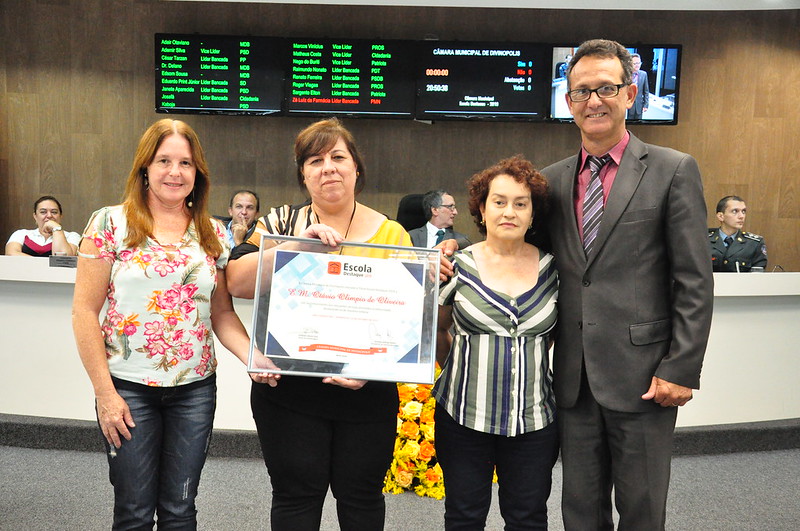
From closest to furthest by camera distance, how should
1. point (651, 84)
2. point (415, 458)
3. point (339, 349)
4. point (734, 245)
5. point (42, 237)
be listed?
point (339, 349)
point (415, 458)
point (42, 237)
point (734, 245)
point (651, 84)

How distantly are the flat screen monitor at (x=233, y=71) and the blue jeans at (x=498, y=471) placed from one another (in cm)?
406

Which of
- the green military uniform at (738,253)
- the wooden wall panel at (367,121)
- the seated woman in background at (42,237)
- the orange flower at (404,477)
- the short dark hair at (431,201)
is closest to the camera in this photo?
the orange flower at (404,477)

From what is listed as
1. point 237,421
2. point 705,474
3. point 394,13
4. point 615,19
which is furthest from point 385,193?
point 705,474

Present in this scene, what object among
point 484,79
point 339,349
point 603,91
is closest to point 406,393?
point 339,349

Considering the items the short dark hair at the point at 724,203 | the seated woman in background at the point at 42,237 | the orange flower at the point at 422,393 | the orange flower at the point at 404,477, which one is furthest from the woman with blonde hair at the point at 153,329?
the short dark hair at the point at 724,203

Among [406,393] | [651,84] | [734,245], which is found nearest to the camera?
[406,393]

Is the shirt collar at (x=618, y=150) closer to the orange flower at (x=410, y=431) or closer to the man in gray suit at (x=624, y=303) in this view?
the man in gray suit at (x=624, y=303)

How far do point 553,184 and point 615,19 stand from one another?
4.36m

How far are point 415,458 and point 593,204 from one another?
1787 mm

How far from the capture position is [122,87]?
5930mm

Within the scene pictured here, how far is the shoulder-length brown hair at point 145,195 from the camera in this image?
180 cm

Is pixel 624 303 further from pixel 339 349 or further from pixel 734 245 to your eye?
pixel 734 245

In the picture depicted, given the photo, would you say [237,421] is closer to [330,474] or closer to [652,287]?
[330,474]

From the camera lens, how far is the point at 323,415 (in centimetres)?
179
